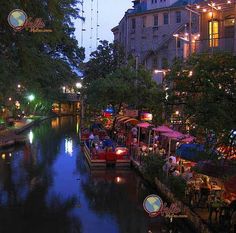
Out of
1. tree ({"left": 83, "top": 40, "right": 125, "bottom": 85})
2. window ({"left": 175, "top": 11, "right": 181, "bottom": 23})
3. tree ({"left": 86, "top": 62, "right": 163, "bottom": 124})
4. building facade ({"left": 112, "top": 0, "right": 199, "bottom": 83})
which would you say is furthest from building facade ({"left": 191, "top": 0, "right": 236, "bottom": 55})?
window ({"left": 175, "top": 11, "right": 181, "bottom": 23})

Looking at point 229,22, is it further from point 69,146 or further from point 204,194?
point 69,146

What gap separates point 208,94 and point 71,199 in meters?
12.6

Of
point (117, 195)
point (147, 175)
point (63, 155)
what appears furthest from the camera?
point (63, 155)

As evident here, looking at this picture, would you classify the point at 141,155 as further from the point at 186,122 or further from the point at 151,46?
the point at 151,46

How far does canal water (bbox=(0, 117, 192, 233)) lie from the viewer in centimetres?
1948

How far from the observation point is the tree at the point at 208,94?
1305 cm

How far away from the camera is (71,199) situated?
2431cm

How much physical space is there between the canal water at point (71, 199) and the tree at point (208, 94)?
5.98 meters

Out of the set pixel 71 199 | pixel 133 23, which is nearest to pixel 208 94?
pixel 71 199

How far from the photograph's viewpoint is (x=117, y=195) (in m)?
25.1

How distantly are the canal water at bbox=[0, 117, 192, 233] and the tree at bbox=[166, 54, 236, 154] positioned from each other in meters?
5.98

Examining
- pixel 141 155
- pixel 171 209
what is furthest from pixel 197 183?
pixel 141 155

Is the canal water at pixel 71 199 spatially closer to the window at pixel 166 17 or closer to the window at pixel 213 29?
the window at pixel 213 29

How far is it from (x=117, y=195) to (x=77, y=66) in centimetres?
4102
